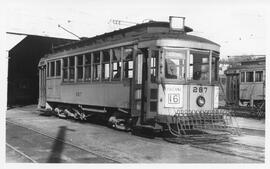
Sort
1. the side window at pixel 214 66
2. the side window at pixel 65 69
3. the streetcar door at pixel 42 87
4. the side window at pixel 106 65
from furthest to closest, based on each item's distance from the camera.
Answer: the streetcar door at pixel 42 87 < the side window at pixel 65 69 < the side window at pixel 106 65 < the side window at pixel 214 66

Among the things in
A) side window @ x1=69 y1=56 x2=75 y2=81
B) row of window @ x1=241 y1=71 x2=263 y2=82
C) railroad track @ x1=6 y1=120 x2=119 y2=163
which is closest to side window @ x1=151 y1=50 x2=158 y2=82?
railroad track @ x1=6 y1=120 x2=119 y2=163

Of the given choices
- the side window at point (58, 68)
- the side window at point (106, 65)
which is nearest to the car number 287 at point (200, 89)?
the side window at point (106, 65)

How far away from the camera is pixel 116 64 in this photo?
11.6 m

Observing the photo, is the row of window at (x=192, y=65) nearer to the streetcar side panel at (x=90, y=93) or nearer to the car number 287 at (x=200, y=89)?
the car number 287 at (x=200, y=89)

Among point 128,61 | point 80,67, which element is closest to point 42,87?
point 80,67

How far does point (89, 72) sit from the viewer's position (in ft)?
43.4

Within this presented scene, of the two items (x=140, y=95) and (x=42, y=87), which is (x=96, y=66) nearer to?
(x=140, y=95)

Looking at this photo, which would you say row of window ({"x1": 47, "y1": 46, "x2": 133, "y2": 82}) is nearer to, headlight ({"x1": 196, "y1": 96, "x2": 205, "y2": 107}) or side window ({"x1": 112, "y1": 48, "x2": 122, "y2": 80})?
side window ({"x1": 112, "y1": 48, "x2": 122, "y2": 80})

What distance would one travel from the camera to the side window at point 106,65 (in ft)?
39.5

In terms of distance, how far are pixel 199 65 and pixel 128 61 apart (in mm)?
2084

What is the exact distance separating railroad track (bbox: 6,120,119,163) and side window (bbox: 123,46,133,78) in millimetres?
2671

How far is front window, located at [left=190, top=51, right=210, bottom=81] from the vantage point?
33.7 ft

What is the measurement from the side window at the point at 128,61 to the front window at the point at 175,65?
133cm
